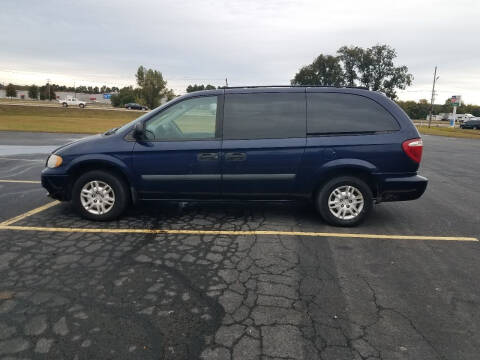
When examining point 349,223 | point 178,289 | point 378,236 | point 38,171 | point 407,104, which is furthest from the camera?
point 407,104

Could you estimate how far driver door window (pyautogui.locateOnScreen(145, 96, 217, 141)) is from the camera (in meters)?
4.69

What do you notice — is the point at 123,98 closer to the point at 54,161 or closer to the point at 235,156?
the point at 54,161

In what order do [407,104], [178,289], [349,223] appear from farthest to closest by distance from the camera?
[407,104], [349,223], [178,289]

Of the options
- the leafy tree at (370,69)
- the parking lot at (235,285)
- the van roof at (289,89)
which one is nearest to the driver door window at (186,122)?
the van roof at (289,89)

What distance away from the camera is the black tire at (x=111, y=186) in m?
4.72

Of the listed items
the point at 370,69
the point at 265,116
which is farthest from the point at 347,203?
the point at 370,69

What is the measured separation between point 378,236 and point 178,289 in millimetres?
2750

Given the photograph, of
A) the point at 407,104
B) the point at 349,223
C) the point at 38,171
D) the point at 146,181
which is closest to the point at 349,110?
the point at 349,223

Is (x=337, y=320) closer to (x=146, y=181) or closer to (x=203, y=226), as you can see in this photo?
(x=203, y=226)

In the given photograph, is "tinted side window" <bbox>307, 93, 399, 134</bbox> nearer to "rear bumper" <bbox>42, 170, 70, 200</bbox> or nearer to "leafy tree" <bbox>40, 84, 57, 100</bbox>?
"rear bumper" <bbox>42, 170, 70, 200</bbox>

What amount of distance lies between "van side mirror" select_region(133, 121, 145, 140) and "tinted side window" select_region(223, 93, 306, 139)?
1.09 m

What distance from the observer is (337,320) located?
104 inches

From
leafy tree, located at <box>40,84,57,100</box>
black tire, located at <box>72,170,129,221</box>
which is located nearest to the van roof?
black tire, located at <box>72,170,129,221</box>

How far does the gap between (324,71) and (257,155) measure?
68.4 metres
